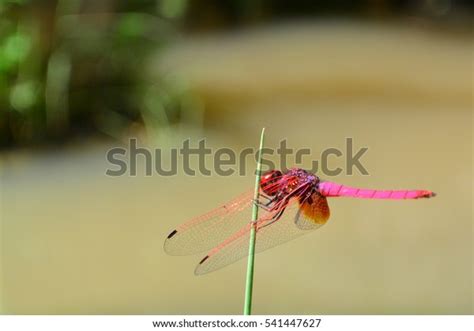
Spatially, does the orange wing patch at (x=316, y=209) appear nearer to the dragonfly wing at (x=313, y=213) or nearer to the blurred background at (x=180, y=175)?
the dragonfly wing at (x=313, y=213)

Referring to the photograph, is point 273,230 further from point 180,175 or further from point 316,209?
point 180,175

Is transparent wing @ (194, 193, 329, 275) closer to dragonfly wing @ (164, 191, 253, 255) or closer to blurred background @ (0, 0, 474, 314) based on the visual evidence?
dragonfly wing @ (164, 191, 253, 255)

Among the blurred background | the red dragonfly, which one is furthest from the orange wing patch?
the blurred background

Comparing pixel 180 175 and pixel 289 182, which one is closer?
pixel 289 182

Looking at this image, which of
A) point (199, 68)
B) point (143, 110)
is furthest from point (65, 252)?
point (199, 68)

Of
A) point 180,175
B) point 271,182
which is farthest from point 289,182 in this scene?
point 180,175

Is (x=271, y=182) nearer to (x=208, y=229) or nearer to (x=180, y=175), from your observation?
(x=208, y=229)

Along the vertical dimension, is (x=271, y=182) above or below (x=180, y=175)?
above
